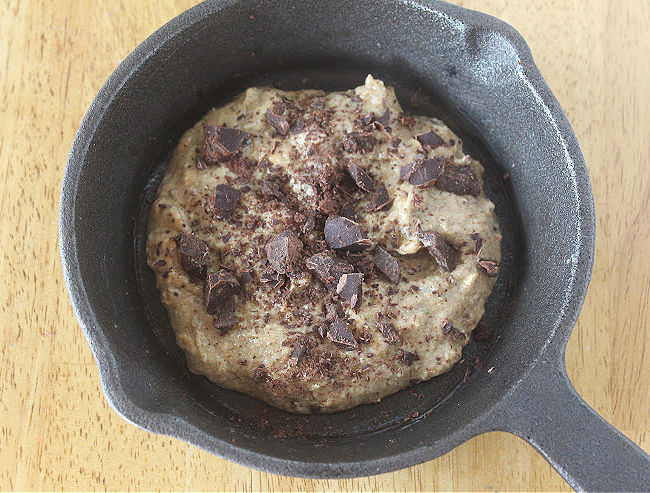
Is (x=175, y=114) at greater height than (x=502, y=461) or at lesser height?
greater

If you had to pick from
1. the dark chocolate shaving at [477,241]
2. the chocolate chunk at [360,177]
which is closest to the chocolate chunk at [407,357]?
the dark chocolate shaving at [477,241]

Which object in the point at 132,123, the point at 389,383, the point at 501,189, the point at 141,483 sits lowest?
the point at 141,483

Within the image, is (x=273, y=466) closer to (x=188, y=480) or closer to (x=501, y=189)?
(x=188, y=480)

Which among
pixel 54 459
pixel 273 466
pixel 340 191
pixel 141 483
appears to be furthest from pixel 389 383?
pixel 54 459

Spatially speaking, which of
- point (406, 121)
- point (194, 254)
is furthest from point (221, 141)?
point (406, 121)

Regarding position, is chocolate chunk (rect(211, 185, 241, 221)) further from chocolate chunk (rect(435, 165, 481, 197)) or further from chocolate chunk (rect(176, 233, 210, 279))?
chocolate chunk (rect(435, 165, 481, 197))

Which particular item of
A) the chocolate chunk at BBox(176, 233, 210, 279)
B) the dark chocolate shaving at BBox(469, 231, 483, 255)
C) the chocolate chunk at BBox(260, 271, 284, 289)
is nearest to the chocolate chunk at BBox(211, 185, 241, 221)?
the chocolate chunk at BBox(176, 233, 210, 279)
